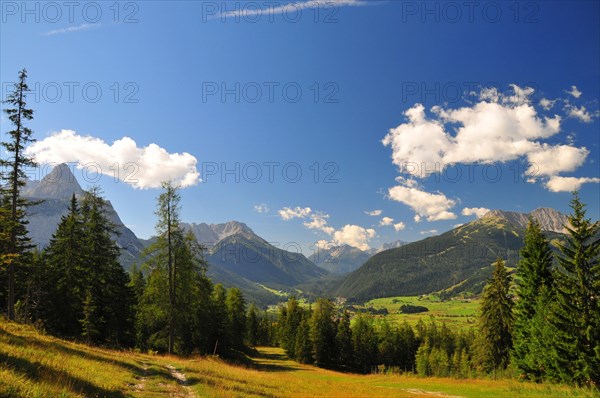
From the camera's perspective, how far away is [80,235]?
39.7m

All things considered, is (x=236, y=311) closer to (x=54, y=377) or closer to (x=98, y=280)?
(x=98, y=280)

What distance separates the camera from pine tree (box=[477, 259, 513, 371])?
4491 centimetres

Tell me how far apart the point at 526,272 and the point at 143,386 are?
39203 mm

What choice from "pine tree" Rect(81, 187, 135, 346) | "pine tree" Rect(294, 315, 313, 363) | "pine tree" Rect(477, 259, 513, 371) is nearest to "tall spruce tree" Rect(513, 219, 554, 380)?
"pine tree" Rect(477, 259, 513, 371)

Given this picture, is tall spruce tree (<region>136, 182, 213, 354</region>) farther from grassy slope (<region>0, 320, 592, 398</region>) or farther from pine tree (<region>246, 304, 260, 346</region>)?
pine tree (<region>246, 304, 260, 346</region>)

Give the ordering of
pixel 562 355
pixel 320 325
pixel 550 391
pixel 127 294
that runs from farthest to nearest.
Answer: pixel 320 325 → pixel 127 294 → pixel 562 355 → pixel 550 391

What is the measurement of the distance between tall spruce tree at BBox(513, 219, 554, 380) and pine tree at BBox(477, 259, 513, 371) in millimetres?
7899

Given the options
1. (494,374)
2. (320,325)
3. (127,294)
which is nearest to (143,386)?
(127,294)

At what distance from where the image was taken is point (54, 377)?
1137 cm

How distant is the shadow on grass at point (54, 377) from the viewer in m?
10.7

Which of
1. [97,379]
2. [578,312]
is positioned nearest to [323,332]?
[578,312]

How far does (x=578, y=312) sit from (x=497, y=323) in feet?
65.6

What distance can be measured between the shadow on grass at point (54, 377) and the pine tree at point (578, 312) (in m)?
33.1

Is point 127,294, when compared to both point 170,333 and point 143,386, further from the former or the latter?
point 143,386
